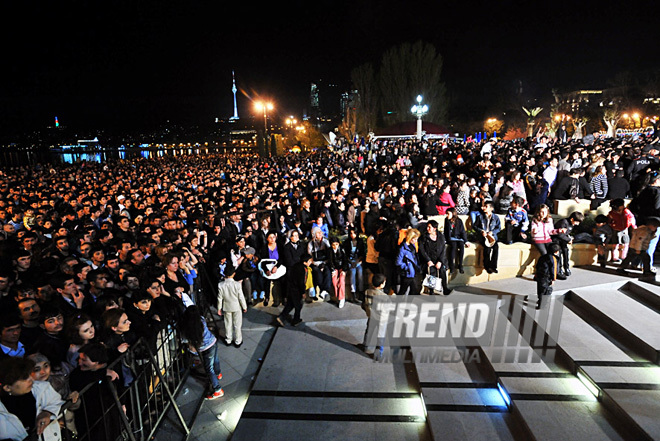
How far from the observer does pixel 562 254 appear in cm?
708

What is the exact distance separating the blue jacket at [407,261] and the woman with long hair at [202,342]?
129 inches

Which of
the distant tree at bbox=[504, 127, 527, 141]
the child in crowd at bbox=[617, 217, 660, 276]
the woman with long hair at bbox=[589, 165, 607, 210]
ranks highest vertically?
the distant tree at bbox=[504, 127, 527, 141]

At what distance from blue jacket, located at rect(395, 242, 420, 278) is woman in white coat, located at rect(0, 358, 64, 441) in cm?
496

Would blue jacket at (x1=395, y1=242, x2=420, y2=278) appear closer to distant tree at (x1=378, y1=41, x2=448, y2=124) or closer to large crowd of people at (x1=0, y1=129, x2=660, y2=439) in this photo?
large crowd of people at (x1=0, y1=129, x2=660, y2=439)

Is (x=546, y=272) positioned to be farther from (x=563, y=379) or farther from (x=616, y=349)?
(x=563, y=379)

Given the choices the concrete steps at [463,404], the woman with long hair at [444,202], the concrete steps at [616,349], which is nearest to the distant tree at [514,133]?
the woman with long hair at [444,202]

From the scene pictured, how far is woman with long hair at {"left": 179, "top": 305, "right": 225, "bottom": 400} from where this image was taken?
4.80 meters

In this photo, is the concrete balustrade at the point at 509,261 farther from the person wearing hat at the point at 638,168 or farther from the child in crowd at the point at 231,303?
the child in crowd at the point at 231,303

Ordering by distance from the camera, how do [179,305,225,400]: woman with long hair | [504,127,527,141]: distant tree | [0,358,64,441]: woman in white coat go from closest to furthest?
1. [0,358,64,441]: woman in white coat
2. [179,305,225,400]: woman with long hair
3. [504,127,527,141]: distant tree

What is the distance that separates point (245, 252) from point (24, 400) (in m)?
4.57

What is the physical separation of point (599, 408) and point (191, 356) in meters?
5.51

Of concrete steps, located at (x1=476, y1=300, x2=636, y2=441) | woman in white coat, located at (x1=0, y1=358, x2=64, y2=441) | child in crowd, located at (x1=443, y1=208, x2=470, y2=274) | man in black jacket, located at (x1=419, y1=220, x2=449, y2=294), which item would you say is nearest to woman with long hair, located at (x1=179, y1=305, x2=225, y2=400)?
woman in white coat, located at (x1=0, y1=358, x2=64, y2=441)

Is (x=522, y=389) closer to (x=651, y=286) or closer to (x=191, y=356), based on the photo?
(x=651, y=286)

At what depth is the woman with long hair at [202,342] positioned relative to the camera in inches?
189
